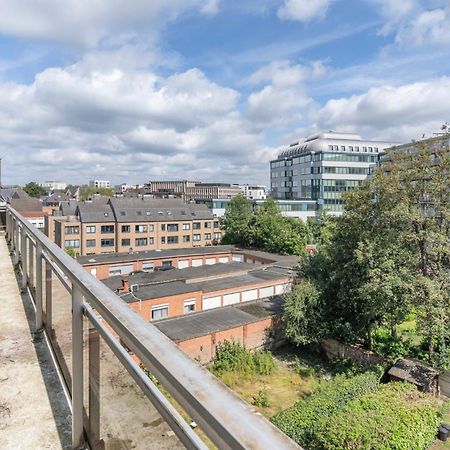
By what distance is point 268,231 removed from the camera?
4028 centimetres

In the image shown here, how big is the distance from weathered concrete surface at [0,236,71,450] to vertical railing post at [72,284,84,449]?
0.51 feet

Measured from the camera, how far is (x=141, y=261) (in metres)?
33.5

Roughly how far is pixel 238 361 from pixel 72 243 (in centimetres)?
2954

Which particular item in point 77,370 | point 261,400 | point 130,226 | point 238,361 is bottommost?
point 261,400

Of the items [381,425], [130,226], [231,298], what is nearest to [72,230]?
[130,226]

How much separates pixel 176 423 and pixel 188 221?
155 ft

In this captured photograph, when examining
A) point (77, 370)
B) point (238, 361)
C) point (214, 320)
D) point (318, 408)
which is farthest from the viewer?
point (214, 320)

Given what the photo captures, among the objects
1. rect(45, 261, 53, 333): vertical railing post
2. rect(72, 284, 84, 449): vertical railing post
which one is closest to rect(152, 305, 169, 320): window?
rect(45, 261, 53, 333): vertical railing post

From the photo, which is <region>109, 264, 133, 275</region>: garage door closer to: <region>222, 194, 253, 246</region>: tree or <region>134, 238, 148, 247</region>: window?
<region>134, 238, 148, 247</region>: window

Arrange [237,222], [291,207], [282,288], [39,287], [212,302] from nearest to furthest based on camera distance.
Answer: [39,287], [212,302], [282,288], [237,222], [291,207]

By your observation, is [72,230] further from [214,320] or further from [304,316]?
[304,316]

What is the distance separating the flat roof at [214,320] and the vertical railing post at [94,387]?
46.1 ft

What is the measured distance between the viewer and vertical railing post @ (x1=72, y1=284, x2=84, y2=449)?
6.61 ft

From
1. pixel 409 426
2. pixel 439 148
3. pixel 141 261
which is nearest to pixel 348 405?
pixel 409 426
